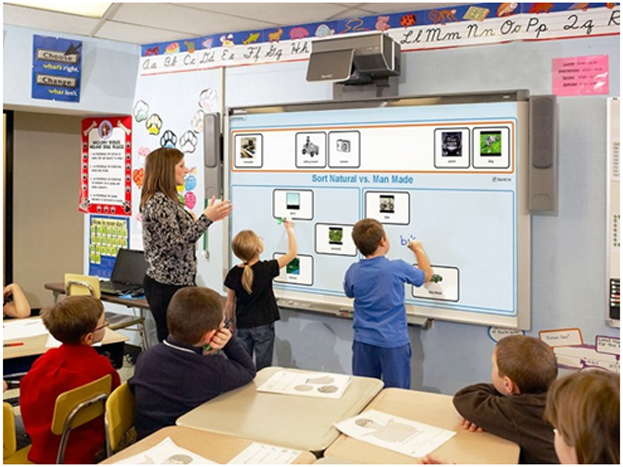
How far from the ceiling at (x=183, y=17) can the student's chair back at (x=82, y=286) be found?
1.63 meters

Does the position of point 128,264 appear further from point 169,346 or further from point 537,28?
point 537,28

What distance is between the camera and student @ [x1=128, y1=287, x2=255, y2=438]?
204 cm

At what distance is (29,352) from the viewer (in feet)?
9.25

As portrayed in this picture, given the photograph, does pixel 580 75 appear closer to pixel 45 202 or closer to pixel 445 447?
pixel 445 447

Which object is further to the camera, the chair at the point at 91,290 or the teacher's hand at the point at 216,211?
the chair at the point at 91,290

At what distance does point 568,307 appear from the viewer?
3066 mm

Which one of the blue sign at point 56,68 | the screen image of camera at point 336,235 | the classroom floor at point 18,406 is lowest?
the classroom floor at point 18,406

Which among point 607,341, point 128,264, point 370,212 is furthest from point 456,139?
point 128,264

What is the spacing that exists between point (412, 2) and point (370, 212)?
3.65ft

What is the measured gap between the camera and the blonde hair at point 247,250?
10.8ft

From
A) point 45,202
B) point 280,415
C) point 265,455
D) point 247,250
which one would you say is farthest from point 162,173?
point 45,202

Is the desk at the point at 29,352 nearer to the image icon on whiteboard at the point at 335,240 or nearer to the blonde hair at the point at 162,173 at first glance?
the blonde hair at the point at 162,173

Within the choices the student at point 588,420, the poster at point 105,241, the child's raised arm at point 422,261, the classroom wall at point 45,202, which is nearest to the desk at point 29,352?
the child's raised arm at point 422,261

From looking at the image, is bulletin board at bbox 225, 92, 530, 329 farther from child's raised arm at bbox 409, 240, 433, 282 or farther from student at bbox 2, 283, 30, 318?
student at bbox 2, 283, 30, 318
